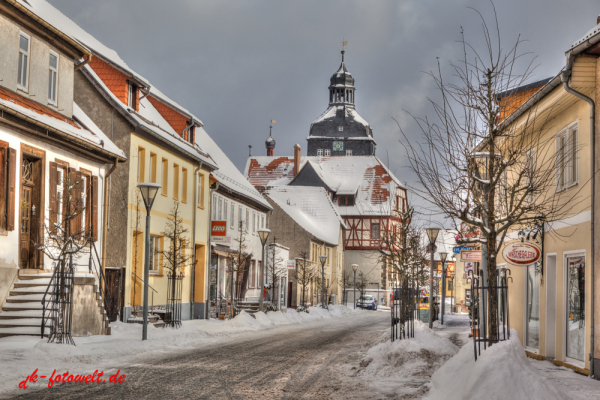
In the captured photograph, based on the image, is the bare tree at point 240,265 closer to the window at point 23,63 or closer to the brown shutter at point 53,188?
the brown shutter at point 53,188

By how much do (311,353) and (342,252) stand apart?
6265 centimetres

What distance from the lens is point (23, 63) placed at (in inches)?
756

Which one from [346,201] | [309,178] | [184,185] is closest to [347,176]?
[346,201]

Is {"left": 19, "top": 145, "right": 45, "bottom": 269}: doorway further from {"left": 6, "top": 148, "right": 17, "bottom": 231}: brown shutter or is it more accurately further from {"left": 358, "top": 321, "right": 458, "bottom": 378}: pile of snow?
{"left": 358, "top": 321, "right": 458, "bottom": 378}: pile of snow

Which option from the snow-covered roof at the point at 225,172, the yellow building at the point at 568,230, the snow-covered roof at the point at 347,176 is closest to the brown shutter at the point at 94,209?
the yellow building at the point at 568,230

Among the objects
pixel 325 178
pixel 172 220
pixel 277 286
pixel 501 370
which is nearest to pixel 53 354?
pixel 501 370

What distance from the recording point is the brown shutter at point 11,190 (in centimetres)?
1728

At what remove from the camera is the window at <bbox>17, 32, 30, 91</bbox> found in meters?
19.1

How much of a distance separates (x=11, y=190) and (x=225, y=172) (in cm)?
2397

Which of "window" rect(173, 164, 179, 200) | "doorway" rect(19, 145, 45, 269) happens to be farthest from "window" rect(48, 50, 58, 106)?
"window" rect(173, 164, 179, 200)

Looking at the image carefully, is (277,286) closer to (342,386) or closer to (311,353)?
(311,353)

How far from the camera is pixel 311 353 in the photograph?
17984 mm

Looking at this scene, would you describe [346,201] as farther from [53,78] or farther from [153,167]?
[53,78]

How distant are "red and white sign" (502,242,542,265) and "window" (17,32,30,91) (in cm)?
1308
